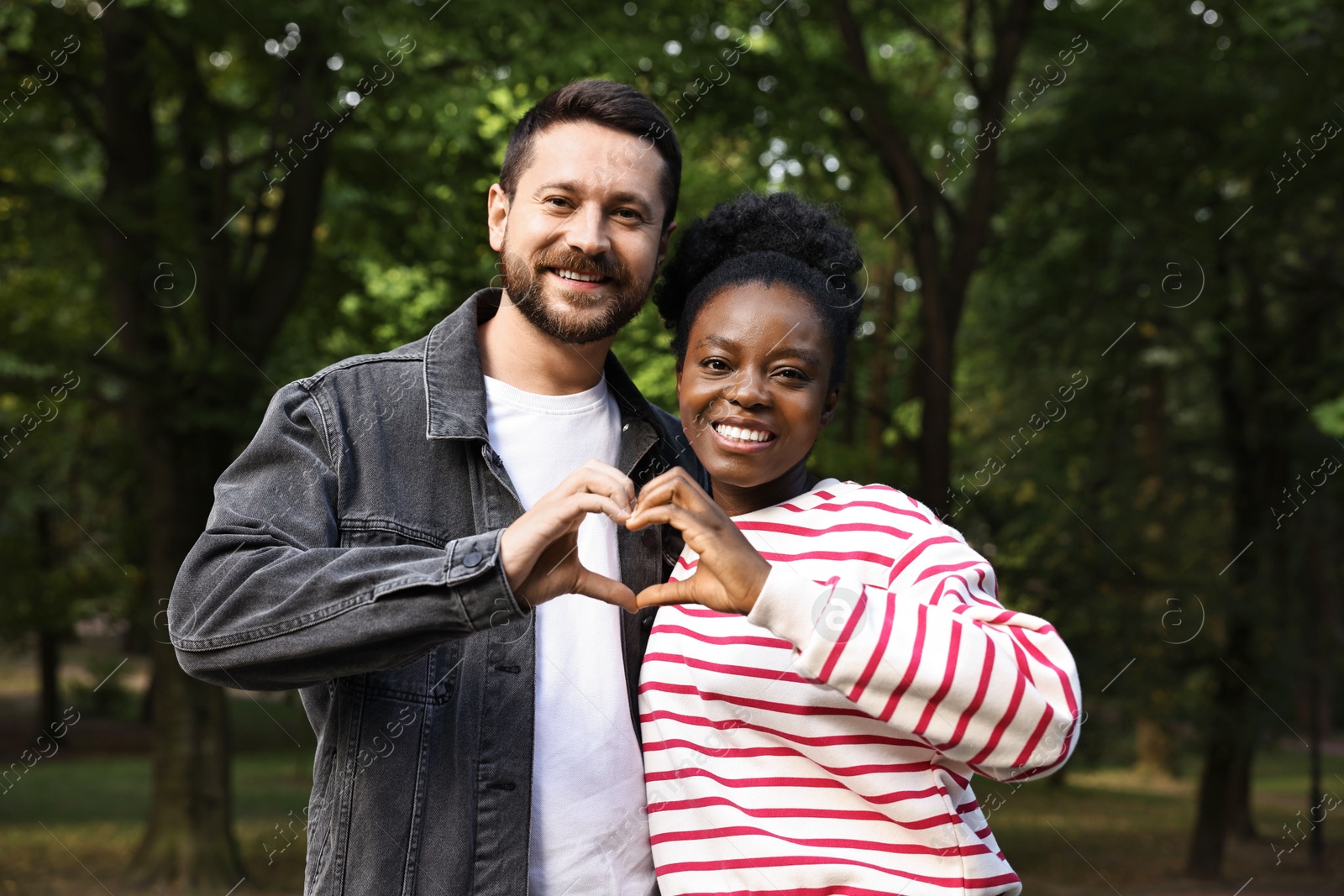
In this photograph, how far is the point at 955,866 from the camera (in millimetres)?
1994

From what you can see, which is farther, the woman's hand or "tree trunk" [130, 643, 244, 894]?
"tree trunk" [130, 643, 244, 894]

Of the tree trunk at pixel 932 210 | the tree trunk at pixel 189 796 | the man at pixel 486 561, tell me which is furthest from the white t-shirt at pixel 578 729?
the tree trunk at pixel 189 796

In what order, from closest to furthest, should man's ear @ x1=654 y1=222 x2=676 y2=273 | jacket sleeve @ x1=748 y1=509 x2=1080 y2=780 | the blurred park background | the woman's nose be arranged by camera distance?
jacket sleeve @ x1=748 y1=509 x2=1080 y2=780, the woman's nose, man's ear @ x1=654 y1=222 x2=676 y2=273, the blurred park background

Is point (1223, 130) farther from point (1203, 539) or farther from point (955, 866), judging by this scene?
point (955, 866)

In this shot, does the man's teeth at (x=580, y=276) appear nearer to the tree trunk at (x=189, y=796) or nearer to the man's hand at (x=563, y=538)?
the man's hand at (x=563, y=538)

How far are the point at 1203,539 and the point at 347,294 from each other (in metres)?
9.63

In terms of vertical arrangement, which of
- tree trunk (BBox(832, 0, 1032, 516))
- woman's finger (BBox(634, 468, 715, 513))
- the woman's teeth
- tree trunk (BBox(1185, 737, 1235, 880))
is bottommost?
tree trunk (BBox(1185, 737, 1235, 880))

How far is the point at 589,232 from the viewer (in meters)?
2.59

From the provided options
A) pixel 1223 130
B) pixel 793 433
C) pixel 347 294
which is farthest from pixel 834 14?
pixel 793 433

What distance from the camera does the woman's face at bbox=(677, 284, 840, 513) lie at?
2268 millimetres

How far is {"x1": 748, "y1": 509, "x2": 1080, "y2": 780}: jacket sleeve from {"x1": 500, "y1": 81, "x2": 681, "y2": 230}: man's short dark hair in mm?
1191

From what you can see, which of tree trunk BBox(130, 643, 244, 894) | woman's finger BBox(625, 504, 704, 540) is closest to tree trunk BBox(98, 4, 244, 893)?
tree trunk BBox(130, 643, 244, 894)

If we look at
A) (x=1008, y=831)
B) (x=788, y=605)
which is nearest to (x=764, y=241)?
(x=788, y=605)

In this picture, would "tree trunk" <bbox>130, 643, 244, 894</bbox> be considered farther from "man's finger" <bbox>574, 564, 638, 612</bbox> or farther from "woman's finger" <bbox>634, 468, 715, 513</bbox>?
"woman's finger" <bbox>634, 468, 715, 513</bbox>
